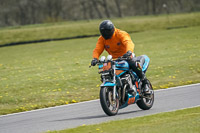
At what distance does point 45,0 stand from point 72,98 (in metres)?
72.6

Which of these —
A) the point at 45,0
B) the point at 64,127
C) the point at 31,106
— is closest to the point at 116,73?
the point at 64,127

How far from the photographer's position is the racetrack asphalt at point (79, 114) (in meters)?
8.63

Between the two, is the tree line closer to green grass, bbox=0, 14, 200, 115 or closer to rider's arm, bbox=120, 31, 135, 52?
green grass, bbox=0, 14, 200, 115

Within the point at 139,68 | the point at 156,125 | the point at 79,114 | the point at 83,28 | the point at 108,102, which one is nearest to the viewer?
the point at 156,125

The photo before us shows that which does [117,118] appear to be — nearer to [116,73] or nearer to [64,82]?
[116,73]

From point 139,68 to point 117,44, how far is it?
68cm

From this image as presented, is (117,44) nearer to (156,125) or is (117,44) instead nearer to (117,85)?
(117,85)

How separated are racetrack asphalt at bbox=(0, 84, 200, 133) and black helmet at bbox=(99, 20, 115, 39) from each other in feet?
5.30

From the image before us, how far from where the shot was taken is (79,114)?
32.7 ft

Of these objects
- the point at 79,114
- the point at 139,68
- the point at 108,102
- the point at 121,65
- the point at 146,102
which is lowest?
the point at 79,114

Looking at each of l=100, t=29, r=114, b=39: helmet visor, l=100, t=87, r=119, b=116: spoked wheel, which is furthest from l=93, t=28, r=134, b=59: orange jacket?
l=100, t=87, r=119, b=116: spoked wheel

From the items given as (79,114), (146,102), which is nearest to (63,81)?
(79,114)

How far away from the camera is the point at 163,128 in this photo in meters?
6.79

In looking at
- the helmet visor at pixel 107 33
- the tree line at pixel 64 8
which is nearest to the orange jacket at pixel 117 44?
the helmet visor at pixel 107 33
